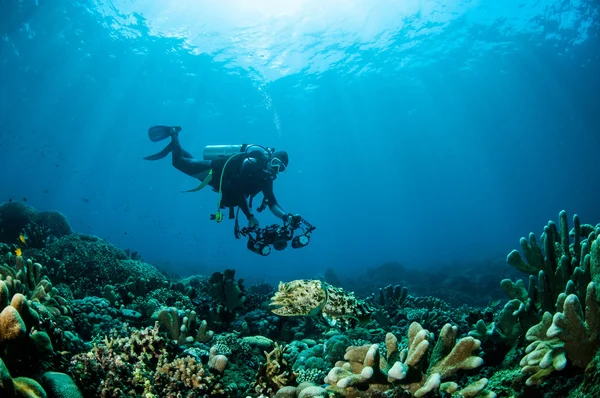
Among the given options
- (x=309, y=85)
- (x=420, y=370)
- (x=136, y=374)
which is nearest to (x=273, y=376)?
(x=136, y=374)

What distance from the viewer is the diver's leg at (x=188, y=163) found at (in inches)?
431

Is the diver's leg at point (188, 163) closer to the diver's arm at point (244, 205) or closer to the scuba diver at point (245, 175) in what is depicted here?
the scuba diver at point (245, 175)

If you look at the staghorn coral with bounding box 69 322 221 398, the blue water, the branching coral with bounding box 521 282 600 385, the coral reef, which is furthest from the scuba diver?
the blue water

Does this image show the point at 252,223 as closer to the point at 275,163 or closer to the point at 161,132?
the point at 275,163

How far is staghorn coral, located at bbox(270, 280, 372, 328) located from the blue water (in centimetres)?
2466

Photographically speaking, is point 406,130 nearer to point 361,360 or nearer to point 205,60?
point 205,60

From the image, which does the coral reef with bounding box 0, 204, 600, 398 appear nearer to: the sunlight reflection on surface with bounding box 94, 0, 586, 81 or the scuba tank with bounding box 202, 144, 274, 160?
the scuba tank with bounding box 202, 144, 274, 160

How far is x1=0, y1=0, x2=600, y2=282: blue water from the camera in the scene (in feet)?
94.5

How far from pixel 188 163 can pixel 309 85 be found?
3117cm

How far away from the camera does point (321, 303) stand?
12.5 ft

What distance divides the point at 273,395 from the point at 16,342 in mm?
2287

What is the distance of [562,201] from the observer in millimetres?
121250

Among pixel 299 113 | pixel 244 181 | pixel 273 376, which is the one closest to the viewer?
pixel 273 376

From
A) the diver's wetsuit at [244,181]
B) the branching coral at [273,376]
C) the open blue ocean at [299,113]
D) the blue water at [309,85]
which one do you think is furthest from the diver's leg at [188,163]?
the blue water at [309,85]
